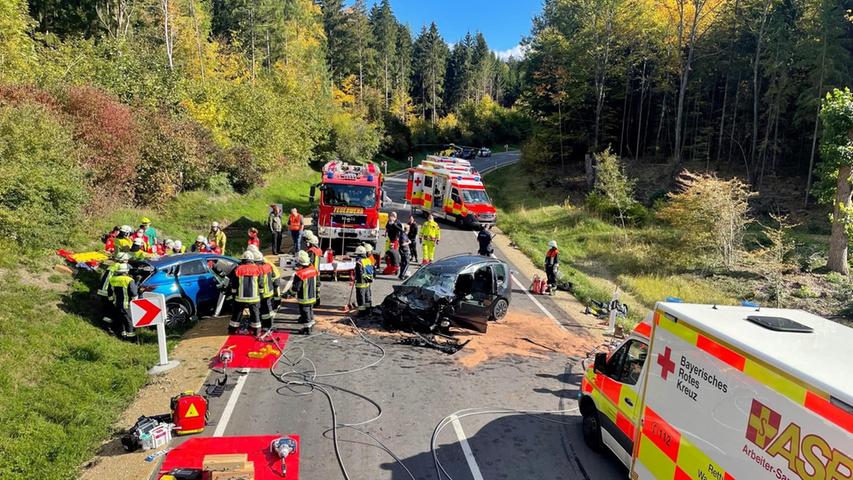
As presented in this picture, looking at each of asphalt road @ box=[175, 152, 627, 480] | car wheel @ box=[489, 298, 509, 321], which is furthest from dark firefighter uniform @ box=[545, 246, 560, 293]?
asphalt road @ box=[175, 152, 627, 480]

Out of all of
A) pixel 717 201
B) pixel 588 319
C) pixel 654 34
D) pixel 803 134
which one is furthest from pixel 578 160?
pixel 588 319

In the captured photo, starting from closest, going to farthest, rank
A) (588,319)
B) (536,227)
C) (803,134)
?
(588,319) → (536,227) → (803,134)

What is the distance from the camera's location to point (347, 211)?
17594mm

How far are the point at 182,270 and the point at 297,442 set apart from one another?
583cm

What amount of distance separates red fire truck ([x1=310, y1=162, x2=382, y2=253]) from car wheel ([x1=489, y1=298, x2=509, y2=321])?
6.36 meters

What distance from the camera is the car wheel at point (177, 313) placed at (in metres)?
10.8

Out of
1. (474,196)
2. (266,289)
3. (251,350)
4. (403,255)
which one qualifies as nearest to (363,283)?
(266,289)

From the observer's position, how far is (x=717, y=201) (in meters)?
20.6

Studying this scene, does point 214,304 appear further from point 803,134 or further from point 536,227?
point 803,134

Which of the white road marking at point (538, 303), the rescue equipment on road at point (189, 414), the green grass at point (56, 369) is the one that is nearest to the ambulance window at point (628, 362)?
the rescue equipment on road at point (189, 414)

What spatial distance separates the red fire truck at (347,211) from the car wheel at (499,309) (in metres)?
6.36

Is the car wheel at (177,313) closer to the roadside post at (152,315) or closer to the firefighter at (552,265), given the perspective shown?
the roadside post at (152,315)

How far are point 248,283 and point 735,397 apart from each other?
8.24 m

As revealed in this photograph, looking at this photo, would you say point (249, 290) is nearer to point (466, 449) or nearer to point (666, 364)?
point (466, 449)
